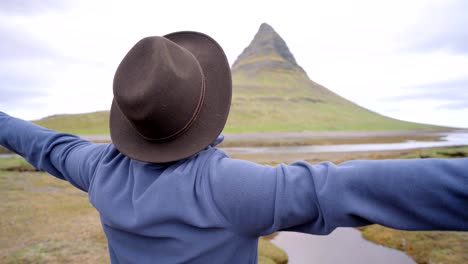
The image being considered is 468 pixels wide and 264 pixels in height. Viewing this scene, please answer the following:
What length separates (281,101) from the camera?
89.7m

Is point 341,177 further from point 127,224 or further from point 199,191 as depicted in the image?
point 127,224

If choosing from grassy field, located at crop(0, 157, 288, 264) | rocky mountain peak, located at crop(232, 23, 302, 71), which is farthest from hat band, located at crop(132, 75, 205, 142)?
rocky mountain peak, located at crop(232, 23, 302, 71)

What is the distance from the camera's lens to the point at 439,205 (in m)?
0.81

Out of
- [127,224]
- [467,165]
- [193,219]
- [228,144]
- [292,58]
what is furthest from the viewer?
[292,58]

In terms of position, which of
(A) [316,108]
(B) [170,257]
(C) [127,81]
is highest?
(C) [127,81]

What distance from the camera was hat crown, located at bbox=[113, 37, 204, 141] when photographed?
1129 mm

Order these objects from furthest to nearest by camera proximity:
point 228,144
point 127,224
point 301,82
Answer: point 301,82, point 228,144, point 127,224

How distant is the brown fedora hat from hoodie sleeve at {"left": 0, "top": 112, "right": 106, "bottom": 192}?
0.77ft

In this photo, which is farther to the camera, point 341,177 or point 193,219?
point 193,219

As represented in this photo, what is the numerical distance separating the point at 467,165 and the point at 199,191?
30.3 inches

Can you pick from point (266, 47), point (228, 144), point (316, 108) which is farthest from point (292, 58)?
point (228, 144)

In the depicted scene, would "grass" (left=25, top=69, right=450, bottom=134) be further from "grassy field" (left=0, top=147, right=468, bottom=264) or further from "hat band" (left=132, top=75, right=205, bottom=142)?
"hat band" (left=132, top=75, right=205, bottom=142)

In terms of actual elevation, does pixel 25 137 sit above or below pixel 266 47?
below

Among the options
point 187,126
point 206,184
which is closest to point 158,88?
point 187,126
